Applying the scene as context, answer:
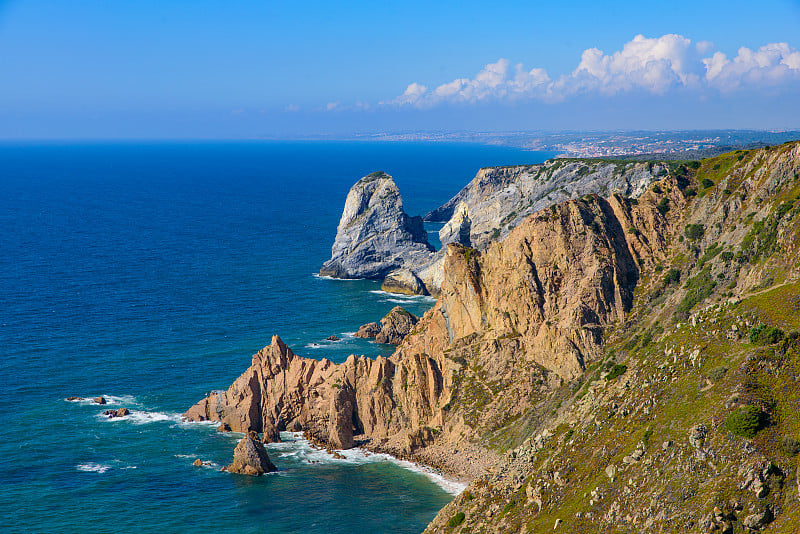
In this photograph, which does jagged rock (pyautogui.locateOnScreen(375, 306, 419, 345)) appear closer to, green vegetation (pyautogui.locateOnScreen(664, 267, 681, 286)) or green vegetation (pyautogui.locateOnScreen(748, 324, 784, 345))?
green vegetation (pyautogui.locateOnScreen(664, 267, 681, 286))

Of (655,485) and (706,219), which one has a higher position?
(706,219)

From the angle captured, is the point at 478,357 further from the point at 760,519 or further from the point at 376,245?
the point at 376,245

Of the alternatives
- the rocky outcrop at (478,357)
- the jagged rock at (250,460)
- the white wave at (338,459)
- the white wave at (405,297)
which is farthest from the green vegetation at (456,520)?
the white wave at (405,297)

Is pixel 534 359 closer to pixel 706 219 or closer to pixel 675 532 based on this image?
pixel 706 219

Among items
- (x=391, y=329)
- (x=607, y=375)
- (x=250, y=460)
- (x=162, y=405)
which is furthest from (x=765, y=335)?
(x=391, y=329)

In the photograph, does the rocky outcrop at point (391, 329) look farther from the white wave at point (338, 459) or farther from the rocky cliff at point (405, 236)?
the white wave at point (338, 459)

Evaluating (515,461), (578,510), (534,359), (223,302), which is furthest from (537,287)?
(223,302)
